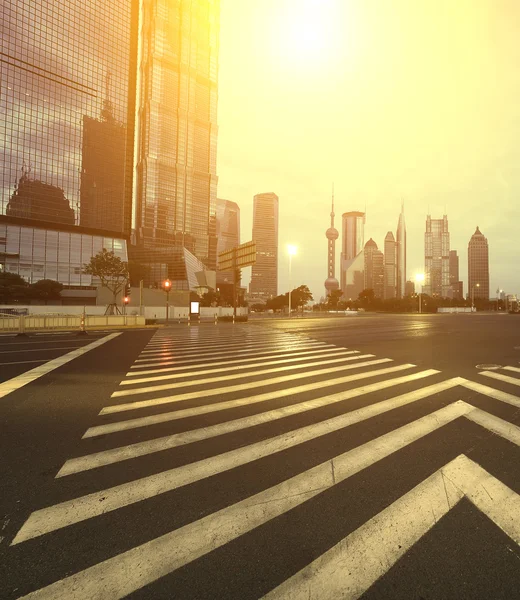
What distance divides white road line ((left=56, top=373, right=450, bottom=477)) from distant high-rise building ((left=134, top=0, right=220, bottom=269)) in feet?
532

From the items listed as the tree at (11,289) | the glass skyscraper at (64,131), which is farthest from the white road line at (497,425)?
the glass skyscraper at (64,131)

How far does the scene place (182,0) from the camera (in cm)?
17650

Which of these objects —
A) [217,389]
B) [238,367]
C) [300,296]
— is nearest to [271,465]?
[217,389]

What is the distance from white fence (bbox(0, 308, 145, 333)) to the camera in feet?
68.6

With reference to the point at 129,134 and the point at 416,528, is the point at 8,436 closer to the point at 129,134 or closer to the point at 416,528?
the point at 416,528

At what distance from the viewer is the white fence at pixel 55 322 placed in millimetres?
20922

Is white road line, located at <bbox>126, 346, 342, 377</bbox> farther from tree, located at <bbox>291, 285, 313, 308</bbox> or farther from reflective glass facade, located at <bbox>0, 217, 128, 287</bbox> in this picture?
reflective glass facade, located at <bbox>0, 217, 128, 287</bbox>

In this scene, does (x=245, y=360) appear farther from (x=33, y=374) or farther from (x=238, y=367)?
(x=33, y=374)

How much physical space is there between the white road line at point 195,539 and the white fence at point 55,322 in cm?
2035

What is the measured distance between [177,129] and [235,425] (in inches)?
7684

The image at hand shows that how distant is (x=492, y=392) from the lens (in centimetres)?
632

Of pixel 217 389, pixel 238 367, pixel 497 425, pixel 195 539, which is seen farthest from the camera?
pixel 238 367

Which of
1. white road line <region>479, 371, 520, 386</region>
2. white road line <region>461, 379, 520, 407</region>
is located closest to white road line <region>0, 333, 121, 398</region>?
white road line <region>461, 379, 520, 407</region>

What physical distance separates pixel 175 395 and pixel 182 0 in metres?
244
